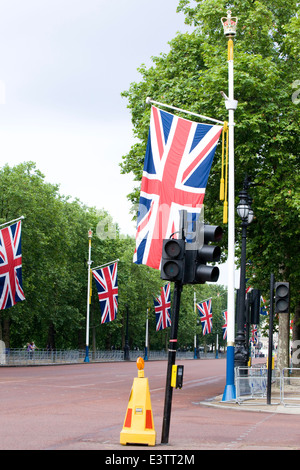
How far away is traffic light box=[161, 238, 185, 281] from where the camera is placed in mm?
10031

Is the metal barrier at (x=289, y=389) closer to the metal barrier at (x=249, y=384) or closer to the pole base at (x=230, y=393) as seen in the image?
the metal barrier at (x=249, y=384)

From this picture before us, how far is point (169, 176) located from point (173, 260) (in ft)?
32.4

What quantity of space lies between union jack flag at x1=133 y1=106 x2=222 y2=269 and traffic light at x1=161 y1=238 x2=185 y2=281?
8674mm

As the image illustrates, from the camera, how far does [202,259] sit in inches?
402

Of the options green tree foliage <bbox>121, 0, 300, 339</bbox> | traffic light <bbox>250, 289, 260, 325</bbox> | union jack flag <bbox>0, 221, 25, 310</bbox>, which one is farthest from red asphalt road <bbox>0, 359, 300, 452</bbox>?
union jack flag <bbox>0, 221, 25, 310</bbox>

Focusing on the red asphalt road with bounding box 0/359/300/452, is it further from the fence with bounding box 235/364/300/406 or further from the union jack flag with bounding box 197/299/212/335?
the union jack flag with bounding box 197/299/212/335

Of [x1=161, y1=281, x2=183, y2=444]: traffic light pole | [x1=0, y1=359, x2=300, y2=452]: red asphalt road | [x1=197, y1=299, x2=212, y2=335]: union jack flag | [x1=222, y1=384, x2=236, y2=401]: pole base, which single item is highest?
[x1=197, y1=299, x2=212, y2=335]: union jack flag

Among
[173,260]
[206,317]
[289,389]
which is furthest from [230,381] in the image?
[206,317]

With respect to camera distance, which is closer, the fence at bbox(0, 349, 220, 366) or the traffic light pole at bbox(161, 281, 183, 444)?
the traffic light pole at bbox(161, 281, 183, 444)

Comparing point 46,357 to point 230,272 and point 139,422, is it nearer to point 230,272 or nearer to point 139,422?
point 230,272

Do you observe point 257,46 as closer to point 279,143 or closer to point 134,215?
point 279,143

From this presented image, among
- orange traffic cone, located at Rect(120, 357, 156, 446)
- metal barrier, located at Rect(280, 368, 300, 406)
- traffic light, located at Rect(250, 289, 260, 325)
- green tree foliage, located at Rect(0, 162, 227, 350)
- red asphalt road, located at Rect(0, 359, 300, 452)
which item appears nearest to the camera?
orange traffic cone, located at Rect(120, 357, 156, 446)

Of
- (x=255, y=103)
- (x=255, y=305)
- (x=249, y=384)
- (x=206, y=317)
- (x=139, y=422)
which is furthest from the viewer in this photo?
(x=206, y=317)

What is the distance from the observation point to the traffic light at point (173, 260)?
395 inches
